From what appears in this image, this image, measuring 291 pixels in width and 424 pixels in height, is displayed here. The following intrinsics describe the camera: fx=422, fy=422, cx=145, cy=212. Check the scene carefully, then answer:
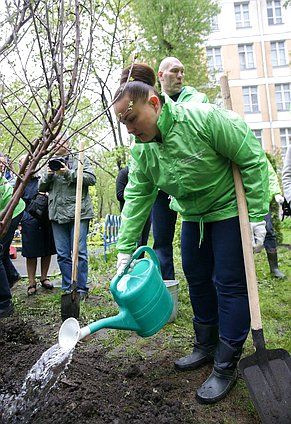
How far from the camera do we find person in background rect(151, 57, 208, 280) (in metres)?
3.28

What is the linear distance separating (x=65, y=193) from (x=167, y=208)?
1206mm

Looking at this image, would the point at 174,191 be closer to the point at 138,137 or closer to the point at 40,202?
the point at 138,137

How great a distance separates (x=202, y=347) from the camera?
2.38m

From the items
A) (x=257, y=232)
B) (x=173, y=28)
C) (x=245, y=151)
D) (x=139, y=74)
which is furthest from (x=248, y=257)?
(x=173, y=28)

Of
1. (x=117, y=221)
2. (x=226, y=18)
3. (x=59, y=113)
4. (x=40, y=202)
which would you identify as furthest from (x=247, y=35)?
(x=59, y=113)

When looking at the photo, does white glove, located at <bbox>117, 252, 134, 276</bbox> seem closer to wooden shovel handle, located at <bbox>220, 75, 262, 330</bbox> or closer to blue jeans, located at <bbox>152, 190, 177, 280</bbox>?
wooden shovel handle, located at <bbox>220, 75, 262, 330</bbox>

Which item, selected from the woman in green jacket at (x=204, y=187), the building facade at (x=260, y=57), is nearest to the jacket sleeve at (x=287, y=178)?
the woman in green jacket at (x=204, y=187)

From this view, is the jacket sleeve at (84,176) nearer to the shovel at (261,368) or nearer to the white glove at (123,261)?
the white glove at (123,261)

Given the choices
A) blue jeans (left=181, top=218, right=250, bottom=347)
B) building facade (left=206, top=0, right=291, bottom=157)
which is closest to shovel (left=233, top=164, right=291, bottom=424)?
blue jeans (left=181, top=218, right=250, bottom=347)

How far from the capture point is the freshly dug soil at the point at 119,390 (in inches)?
74.5

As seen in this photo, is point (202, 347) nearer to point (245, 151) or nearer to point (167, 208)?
point (245, 151)

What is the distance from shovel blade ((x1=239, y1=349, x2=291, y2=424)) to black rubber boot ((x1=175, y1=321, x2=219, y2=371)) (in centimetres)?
49

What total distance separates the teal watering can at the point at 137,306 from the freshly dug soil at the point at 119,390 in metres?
0.33

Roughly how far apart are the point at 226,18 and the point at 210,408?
29.9 meters
